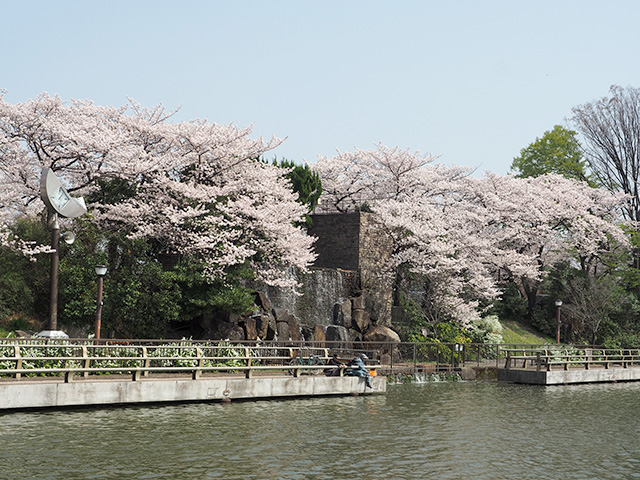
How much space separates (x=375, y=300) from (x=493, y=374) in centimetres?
926

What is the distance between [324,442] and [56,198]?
1508cm

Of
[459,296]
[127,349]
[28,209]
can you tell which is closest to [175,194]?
[28,209]

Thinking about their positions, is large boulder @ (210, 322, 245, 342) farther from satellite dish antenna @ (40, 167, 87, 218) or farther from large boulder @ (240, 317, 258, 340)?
satellite dish antenna @ (40, 167, 87, 218)

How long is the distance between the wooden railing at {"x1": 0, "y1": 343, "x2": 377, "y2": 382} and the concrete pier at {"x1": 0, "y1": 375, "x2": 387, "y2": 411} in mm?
386

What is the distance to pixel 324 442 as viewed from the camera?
17.0 metres

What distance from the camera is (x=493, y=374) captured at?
127ft

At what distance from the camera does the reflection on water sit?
1380cm

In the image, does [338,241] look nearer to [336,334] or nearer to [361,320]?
[361,320]

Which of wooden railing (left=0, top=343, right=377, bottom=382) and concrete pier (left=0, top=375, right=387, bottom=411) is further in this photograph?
wooden railing (left=0, top=343, right=377, bottom=382)

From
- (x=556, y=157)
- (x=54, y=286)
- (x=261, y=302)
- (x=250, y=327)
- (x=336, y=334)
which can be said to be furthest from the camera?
(x=556, y=157)

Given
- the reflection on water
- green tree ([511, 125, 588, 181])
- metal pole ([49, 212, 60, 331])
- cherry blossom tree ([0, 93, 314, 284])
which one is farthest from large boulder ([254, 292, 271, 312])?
green tree ([511, 125, 588, 181])

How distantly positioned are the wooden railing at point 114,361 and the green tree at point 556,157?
43.4 metres

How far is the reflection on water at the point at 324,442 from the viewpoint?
45.3 feet

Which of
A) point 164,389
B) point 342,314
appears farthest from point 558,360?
point 164,389
